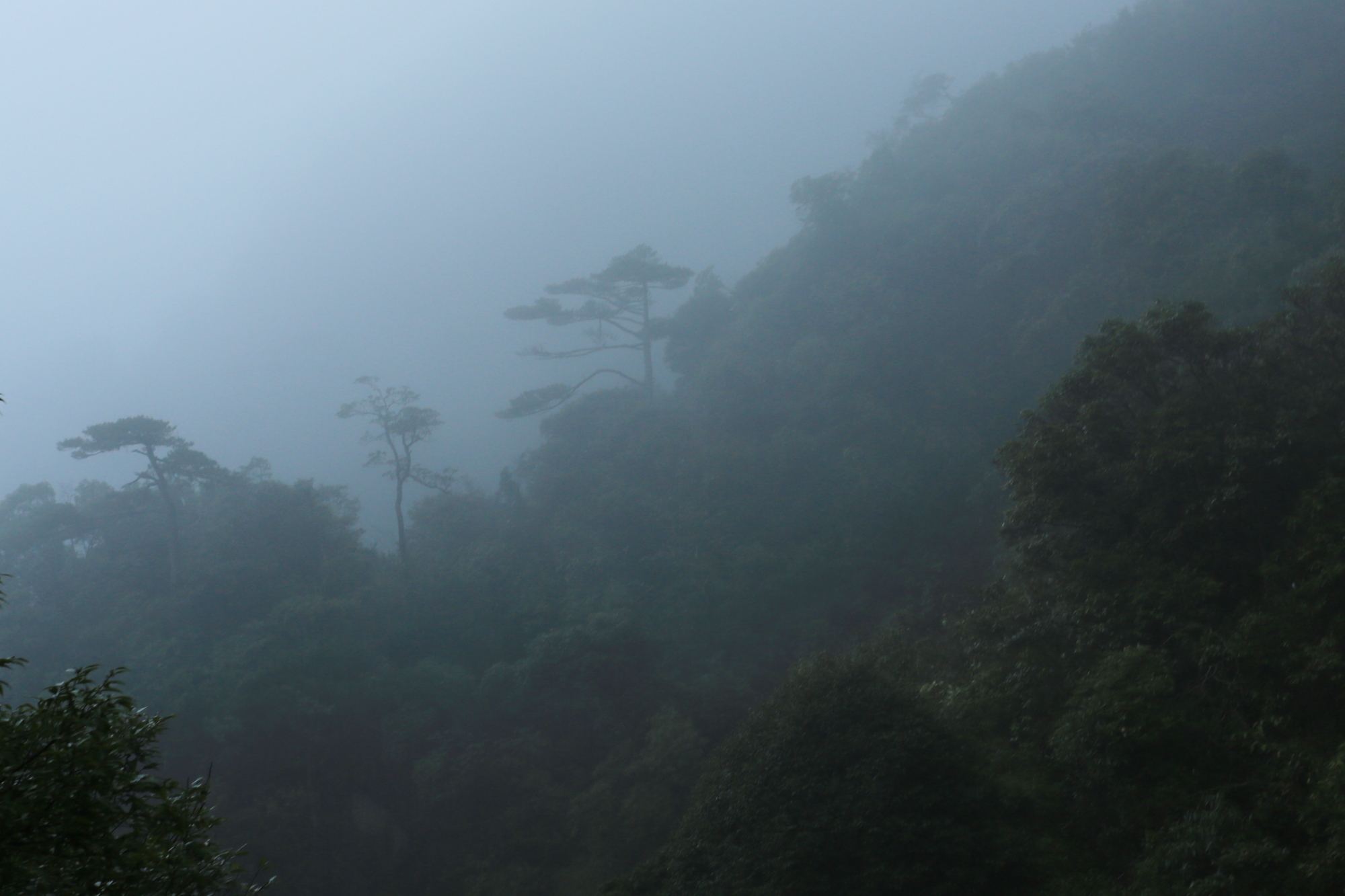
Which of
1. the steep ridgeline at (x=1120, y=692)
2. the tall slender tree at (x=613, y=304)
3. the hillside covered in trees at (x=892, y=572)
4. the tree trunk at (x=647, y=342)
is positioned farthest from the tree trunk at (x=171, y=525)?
the steep ridgeline at (x=1120, y=692)

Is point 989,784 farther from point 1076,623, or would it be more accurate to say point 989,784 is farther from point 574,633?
point 574,633

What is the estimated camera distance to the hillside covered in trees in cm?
1037

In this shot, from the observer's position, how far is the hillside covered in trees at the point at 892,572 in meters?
10.4

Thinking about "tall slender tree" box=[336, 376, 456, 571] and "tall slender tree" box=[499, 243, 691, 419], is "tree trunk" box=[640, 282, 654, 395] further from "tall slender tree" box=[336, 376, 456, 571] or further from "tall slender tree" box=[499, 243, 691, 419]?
"tall slender tree" box=[336, 376, 456, 571]

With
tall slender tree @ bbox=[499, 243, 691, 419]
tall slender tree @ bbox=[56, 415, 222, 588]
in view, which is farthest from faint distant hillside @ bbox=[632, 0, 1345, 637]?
tall slender tree @ bbox=[56, 415, 222, 588]

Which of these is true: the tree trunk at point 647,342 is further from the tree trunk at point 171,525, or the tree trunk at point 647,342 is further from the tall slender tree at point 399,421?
the tree trunk at point 171,525

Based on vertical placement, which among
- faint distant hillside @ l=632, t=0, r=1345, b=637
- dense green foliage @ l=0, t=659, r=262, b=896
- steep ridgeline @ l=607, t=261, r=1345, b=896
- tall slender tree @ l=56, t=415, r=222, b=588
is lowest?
steep ridgeline @ l=607, t=261, r=1345, b=896

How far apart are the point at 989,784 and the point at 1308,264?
1740 cm

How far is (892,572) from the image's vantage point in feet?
81.7

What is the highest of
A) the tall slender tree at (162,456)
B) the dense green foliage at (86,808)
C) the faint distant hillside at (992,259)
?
the tall slender tree at (162,456)

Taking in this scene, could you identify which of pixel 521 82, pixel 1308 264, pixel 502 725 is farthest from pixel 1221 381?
pixel 521 82

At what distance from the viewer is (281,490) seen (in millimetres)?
29188

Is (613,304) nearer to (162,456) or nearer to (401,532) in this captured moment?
(401,532)

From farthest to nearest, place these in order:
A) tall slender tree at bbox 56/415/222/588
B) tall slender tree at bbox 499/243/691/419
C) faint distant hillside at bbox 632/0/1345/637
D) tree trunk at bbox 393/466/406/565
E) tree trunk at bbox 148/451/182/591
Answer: tall slender tree at bbox 499/243/691/419, tree trunk at bbox 393/466/406/565, tree trunk at bbox 148/451/182/591, tall slender tree at bbox 56/415/222/588, faint distant hillside at bbox 632/0/1345/637
